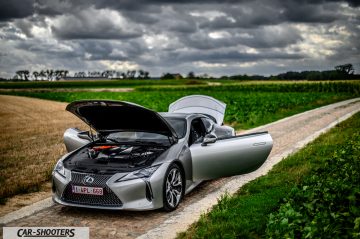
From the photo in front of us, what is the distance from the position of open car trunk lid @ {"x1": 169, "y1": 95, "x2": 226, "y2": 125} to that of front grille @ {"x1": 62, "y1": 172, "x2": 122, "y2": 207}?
5.24m

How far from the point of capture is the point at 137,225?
6.21 meters

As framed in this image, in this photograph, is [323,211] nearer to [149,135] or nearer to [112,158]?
[112,158]

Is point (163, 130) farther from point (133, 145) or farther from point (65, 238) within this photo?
point (65, 238)

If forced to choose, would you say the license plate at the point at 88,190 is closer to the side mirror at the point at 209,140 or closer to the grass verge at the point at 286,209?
the grass verge at the point at 286,209

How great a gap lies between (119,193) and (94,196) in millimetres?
403

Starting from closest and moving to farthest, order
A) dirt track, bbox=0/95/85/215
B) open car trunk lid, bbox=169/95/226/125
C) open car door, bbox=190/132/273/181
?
open car door, bbox=190/132/273/181 < dirt track, bbox=0/95/85/215 < open car trunk lid, bbox=169/95/226/125

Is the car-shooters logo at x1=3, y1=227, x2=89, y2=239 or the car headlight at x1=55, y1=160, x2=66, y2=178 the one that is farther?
the car headlight at x1=55, y1=160, x2=66, y2=178

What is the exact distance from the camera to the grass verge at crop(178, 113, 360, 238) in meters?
4.76

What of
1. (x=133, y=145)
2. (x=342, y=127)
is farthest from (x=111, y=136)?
(x=342, y=127)

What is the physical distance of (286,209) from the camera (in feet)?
18.2

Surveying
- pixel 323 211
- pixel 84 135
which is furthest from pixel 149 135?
pixel 323 211

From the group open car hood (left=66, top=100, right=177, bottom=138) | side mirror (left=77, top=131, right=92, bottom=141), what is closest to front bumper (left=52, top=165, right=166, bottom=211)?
open car hood (left=66, top=100, right=177, bottom=138)

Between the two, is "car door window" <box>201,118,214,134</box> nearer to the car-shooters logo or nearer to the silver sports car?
the silver sports car

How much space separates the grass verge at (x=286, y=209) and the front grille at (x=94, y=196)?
121 centimetres
